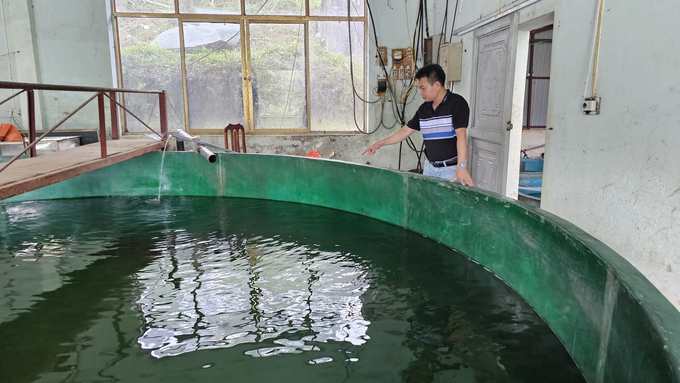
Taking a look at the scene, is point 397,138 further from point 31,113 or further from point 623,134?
point 31,113

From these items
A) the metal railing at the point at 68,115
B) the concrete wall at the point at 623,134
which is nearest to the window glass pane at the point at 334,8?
the metal railing at the point at 68,115

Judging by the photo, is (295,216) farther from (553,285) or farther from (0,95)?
(0,95)

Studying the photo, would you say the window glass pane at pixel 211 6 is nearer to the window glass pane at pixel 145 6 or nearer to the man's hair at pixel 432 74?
the window glass pane at pixel 145 6

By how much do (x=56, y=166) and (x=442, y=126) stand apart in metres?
3.58

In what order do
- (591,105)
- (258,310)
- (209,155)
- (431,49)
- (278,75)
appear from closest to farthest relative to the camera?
(258,310) → (591,105) → (209,155) → (431,49) → (278,75)

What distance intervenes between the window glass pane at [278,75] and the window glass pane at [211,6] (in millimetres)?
491

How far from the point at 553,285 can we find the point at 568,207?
181cm

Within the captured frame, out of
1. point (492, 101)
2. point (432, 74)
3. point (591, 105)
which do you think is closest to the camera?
point (591, 105)

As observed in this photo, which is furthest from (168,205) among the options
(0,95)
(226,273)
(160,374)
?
(0,95)

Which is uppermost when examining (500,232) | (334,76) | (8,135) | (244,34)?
(244,34)

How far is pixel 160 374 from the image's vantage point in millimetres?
2248

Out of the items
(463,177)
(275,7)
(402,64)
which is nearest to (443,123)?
(463,177)

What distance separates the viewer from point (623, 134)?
3.43 meters

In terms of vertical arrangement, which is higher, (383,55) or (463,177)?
(383,55)
